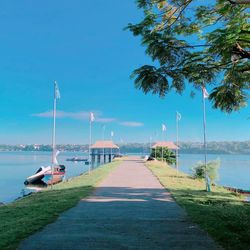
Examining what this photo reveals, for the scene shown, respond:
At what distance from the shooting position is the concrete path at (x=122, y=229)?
6.61 m

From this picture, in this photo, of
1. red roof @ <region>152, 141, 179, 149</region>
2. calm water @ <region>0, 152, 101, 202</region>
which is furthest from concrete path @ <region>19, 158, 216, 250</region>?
red roof @ <region>152, 141, 179, 149</region>

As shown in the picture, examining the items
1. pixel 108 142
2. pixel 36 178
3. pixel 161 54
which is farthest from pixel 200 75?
pixel 108 142

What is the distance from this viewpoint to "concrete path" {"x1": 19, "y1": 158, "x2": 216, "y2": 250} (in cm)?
661

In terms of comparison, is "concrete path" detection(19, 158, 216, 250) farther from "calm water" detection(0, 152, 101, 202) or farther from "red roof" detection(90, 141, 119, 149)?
"red roof" detection(90, 141, 119, 149)

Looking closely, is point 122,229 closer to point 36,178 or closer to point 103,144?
point 36,178

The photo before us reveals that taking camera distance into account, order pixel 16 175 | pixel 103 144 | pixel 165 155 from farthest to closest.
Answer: pixel 103 144, pixel 165 155, pixel 16 175

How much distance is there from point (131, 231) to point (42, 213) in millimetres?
3658

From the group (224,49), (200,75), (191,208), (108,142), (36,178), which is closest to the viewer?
(224,49)

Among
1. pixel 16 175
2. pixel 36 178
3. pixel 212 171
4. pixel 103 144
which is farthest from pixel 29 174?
pixel 212 171

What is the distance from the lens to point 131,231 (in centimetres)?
775

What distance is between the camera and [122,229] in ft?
26.1

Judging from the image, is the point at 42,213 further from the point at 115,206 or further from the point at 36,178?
the point at 36,178

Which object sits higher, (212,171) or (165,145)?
(165,145)

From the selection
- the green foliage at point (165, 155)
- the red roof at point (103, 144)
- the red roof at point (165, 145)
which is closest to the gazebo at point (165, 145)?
the red roof at point (165, 145)
